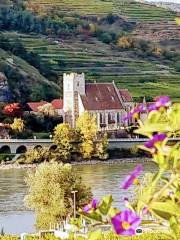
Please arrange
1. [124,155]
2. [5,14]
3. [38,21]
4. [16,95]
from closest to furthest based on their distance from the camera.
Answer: [124,155]
[16,95]
[5,14]
[38,21]

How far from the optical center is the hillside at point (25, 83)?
57.6 meters

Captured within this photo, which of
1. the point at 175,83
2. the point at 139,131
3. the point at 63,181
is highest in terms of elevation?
the point at 139,131

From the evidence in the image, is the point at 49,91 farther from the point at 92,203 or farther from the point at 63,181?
the point at 92,203

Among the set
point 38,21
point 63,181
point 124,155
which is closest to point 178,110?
point 63,181

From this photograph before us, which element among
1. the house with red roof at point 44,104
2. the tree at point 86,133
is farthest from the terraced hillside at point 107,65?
the tree at point 86,133

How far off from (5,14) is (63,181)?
6330cm

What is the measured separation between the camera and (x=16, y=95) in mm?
57219

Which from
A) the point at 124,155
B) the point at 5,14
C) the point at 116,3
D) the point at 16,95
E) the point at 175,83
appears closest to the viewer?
the point at 124,155

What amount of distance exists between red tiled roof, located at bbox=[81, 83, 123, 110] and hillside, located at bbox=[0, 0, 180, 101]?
6.64 meters

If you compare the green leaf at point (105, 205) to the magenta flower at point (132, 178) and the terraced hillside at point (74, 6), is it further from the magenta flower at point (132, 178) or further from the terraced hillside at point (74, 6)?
the terraced hillside at point (74, 6)

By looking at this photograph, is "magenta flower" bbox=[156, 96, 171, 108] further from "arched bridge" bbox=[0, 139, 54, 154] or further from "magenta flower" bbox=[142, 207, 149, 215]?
"arched bridge" bbox=[0, 139, 54, 154]

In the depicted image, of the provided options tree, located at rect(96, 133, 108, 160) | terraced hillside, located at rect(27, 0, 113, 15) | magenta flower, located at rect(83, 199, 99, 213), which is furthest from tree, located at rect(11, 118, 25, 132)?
terraced hillside, located at rect(27, 0, 113, 15)

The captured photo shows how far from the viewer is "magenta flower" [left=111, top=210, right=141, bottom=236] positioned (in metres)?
1.57

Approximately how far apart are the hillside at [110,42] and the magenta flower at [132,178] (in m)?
60.1
